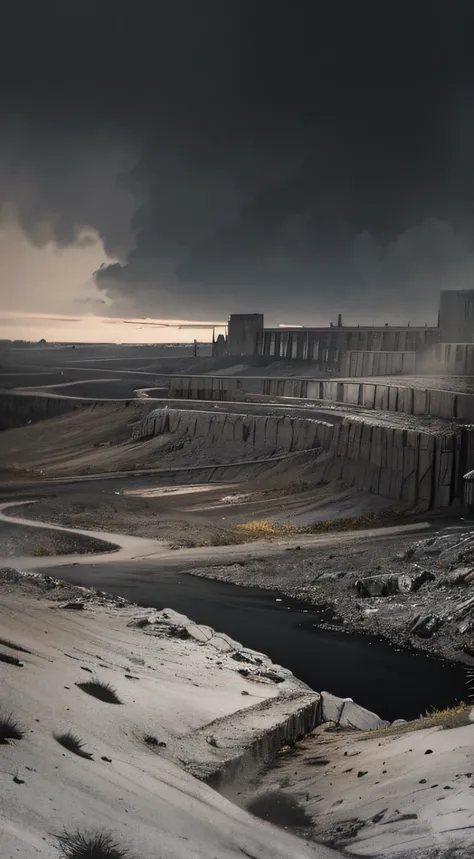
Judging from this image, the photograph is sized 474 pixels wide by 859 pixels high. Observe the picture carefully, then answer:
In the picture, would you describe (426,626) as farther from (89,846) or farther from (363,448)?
(363,448)

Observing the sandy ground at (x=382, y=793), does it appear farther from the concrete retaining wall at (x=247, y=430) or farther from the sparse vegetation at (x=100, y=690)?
the concrete retaining wall at (x=247, y=430)

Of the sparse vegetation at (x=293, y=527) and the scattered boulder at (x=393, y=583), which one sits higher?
the scattered boulder at (x=393, y=583)

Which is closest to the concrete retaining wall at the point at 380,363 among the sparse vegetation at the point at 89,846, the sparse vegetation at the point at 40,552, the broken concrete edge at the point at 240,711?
the sparse vegetation at the point at 40,552

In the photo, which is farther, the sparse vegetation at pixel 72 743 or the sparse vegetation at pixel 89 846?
the sparse vegetation at pixel 72 743

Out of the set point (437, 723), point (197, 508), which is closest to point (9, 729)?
point (437, 723)

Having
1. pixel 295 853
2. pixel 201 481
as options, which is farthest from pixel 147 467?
pixel 295 853

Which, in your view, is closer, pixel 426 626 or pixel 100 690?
pixel 100 690
